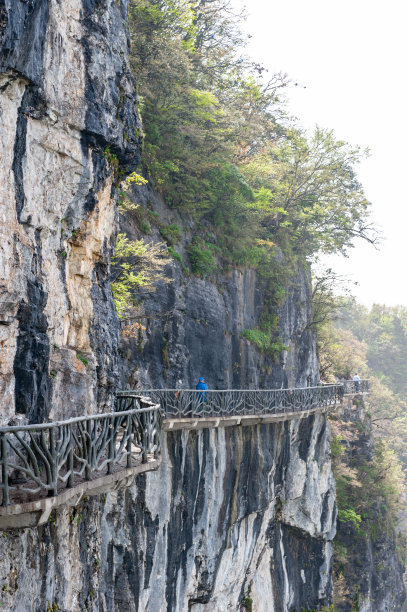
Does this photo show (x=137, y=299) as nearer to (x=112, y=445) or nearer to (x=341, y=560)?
(x=112, y=445)

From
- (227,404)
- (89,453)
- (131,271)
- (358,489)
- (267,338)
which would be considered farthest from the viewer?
(358,489)

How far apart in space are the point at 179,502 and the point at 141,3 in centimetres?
1341

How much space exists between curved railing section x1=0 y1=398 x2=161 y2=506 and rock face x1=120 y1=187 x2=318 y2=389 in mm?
5891

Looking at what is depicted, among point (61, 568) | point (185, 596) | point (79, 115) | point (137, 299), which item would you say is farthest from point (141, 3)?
point (185, 596)

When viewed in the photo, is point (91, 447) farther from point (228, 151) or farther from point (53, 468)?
point (228, 151)

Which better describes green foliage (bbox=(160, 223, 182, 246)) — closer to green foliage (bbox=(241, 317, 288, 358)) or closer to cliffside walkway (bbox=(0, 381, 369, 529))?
green foliage (bbox=(241, 317, 288, 358))

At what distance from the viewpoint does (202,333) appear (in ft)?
59.3

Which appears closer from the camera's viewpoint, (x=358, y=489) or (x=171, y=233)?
(x=171, y=233)

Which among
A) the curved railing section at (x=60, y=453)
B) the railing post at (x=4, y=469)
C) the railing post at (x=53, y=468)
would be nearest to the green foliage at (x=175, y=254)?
the curved railing section at (x=60, y=453)

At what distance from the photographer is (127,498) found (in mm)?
12484

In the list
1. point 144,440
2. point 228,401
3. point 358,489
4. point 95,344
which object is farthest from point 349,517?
point 95,344

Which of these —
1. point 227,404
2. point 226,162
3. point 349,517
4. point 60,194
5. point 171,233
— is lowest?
point 349,517

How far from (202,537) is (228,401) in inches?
145

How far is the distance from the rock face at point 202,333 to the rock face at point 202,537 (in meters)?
1.82
